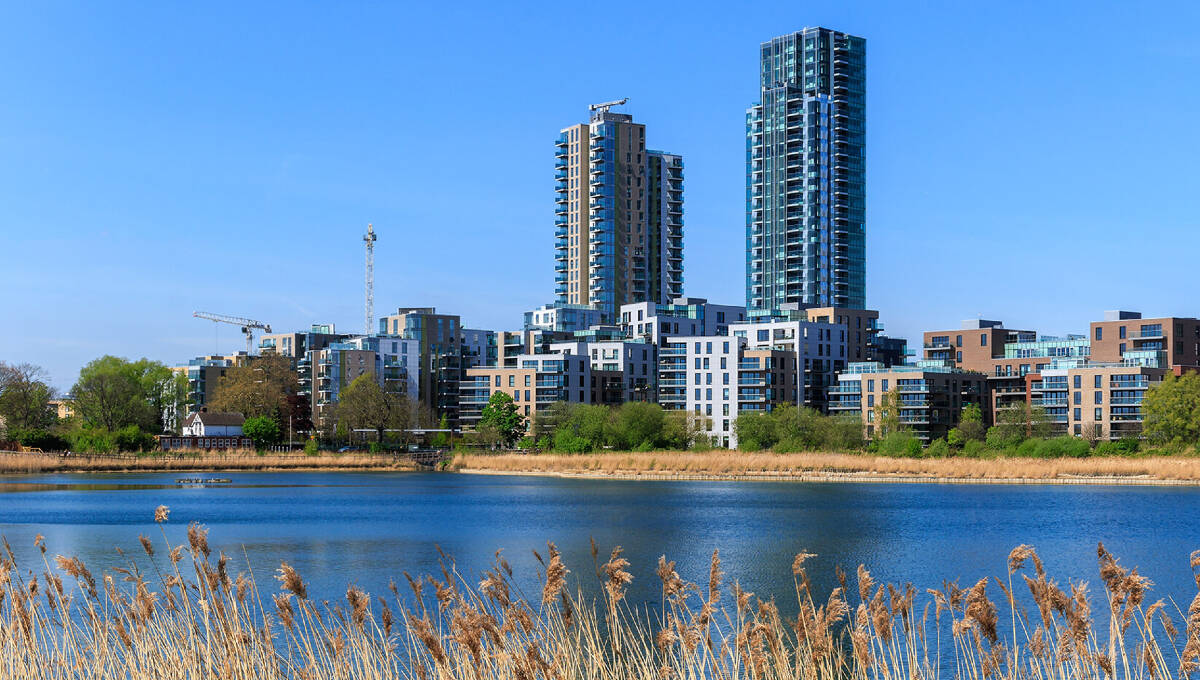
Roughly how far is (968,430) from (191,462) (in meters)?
81.0

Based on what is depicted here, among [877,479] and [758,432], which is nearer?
[877,479]

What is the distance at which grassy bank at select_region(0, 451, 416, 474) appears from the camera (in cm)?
11012

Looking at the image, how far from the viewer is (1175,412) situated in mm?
117188

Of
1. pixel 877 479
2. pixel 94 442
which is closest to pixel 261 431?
pixel 94 442

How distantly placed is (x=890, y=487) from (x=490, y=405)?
7389 cm

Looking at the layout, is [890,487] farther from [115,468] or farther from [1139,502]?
[115,468]

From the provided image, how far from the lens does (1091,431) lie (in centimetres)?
13788

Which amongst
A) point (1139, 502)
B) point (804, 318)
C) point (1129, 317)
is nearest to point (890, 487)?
point (1139, 502)

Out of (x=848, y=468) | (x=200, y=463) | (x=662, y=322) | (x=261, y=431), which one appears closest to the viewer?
(x=848, y=468)

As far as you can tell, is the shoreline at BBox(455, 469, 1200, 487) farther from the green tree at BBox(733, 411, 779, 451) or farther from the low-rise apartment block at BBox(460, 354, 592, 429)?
the low-rise apartment block at BBox(460, 354, 592, 429)

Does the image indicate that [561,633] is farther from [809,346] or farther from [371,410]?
[809,346]

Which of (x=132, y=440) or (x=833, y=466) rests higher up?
(x=132, y=440)

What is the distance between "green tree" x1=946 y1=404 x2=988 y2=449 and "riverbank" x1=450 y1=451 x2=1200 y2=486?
62.0ft

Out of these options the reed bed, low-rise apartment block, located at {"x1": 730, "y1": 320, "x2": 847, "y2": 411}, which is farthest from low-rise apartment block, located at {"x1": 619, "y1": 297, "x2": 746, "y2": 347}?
A: the reed bed
